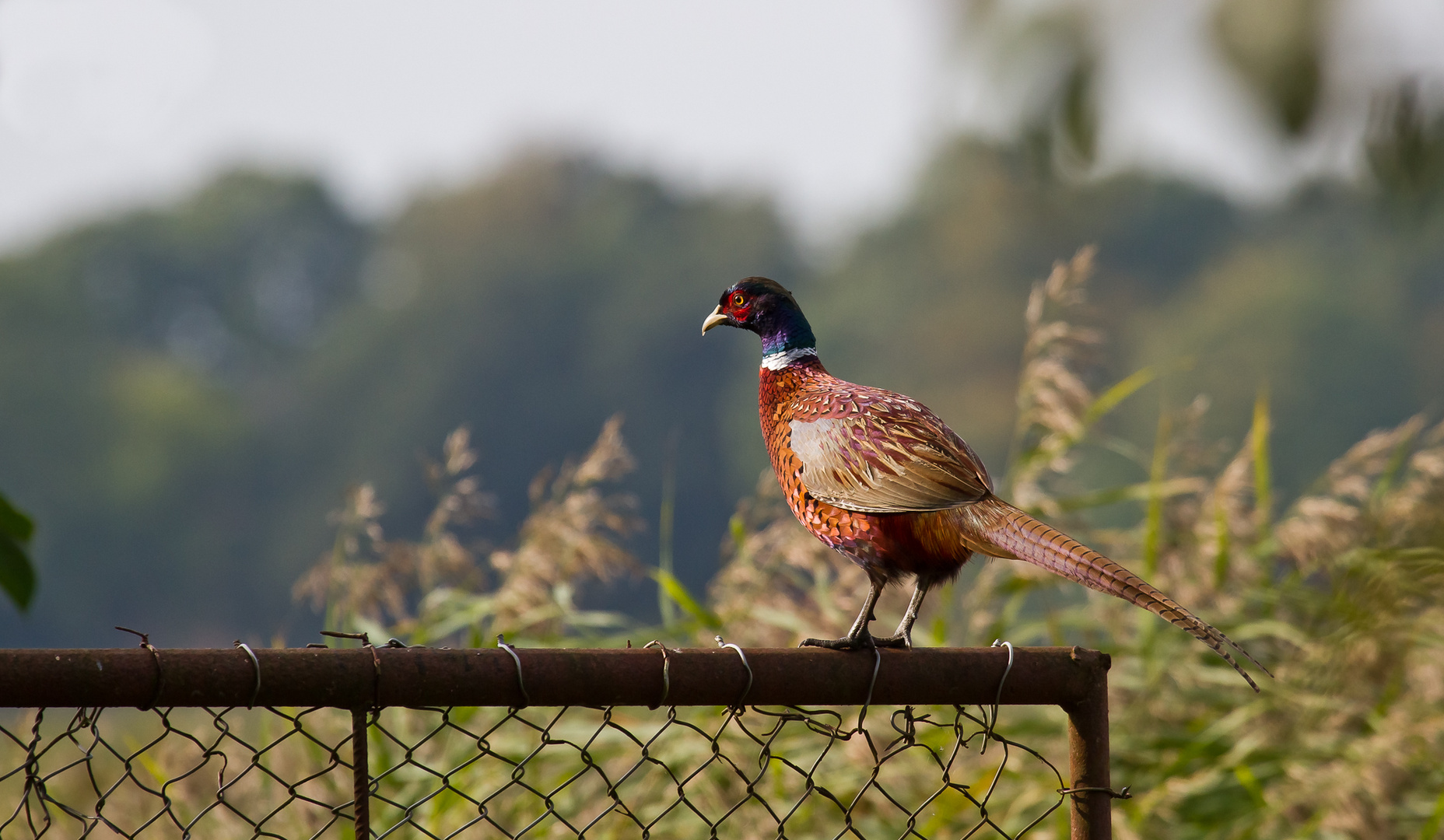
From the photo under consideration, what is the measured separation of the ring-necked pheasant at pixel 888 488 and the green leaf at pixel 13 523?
1.25 m

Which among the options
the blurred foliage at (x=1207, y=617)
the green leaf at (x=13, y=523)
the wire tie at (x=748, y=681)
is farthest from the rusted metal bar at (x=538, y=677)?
the blurred foliage at (x=1207, y=617)

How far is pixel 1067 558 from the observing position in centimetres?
229

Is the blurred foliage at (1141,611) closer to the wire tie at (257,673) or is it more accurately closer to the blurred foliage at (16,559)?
the blurred foliage at (16,559)

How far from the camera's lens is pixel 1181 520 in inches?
197

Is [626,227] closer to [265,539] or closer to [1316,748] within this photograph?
[265,539]

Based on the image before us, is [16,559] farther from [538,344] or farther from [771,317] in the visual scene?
[538,344]

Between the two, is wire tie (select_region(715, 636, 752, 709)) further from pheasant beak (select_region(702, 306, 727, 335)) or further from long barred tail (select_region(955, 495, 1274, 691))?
pheasant beak (select_region(702, 306, 727, 335))

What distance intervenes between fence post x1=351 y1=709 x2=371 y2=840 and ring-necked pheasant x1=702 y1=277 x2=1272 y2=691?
79cm

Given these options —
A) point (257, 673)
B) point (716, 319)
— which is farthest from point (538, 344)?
point (257, 673)

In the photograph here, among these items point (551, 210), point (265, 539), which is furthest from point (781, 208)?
point (265, 539)

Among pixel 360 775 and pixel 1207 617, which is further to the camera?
pixel 1207 617

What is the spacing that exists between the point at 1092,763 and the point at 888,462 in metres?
0.72

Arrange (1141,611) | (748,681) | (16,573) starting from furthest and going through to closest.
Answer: (1141,611) → (16,573) → (748,681)

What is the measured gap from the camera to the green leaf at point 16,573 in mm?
2104
